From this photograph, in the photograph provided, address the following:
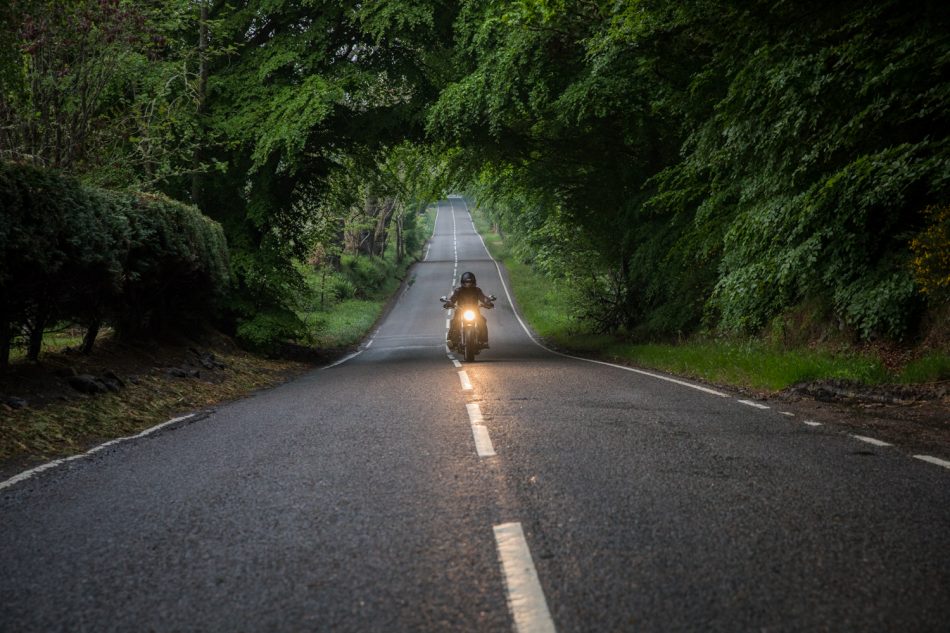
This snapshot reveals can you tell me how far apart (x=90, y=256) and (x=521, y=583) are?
7.91m

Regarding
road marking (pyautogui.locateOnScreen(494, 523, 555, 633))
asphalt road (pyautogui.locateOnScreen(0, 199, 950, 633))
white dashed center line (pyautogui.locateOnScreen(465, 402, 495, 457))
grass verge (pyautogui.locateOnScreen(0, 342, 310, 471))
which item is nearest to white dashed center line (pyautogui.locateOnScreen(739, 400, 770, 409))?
asphalt road (pyautogui.locateOnScreen(0, 199, 950, 633))

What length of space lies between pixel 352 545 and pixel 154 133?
40.1ft

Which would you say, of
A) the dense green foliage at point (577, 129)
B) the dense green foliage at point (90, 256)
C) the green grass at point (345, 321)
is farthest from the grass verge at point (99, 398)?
the green grass at point (345, 321)

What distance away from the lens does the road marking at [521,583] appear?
2.89 metres

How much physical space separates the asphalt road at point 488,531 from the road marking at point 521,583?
15 millimetres

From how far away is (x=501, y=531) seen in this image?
12.9 ft

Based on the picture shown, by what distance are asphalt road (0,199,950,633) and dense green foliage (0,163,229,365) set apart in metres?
2.67

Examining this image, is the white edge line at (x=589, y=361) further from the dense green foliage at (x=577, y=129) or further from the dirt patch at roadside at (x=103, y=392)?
the dirt patch at roadside at (x=103, y=392)

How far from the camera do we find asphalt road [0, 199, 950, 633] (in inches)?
119

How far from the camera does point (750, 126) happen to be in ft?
33.1

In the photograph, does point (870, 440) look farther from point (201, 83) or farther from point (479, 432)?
point (201, 83)

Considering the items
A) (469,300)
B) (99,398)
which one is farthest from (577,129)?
(99,398)

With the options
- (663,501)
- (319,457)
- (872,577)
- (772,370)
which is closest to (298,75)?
(772,370)

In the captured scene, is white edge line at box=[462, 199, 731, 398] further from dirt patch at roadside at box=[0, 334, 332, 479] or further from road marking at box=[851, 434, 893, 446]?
dirt patch at roadside at box=[0, 334, 332, 479]
